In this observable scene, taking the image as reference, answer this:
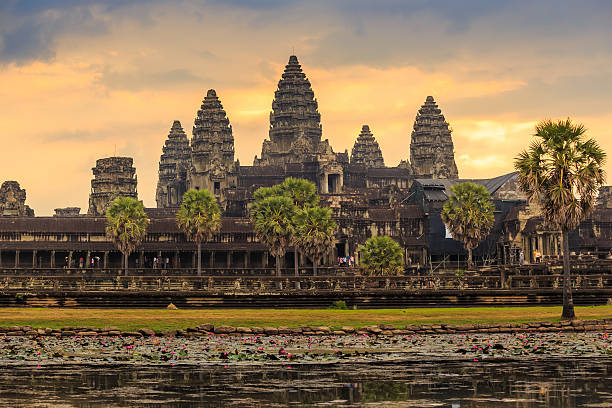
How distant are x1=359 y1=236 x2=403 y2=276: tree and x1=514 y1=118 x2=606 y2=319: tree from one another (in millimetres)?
37737

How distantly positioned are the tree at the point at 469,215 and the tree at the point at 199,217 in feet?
79.5

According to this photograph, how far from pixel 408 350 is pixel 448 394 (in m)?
9.90

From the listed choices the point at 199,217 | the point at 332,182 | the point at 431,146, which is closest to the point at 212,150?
the point at 332,182

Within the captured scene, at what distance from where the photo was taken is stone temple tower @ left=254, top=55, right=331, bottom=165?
179m

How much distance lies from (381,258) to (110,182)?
9186 centimetres

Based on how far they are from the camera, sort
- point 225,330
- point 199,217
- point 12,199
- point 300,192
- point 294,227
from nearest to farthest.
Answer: point 225,330 → point 294,227 → point 300,192 → point 199,217 → point 12,199

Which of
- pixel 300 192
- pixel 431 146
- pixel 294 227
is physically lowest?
pixel 294 227

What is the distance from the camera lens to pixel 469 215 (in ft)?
321

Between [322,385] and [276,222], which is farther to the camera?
[276,222]

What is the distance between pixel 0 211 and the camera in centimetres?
14412

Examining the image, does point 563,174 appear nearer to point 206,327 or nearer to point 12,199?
point 206,327

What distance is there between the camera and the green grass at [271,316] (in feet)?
133

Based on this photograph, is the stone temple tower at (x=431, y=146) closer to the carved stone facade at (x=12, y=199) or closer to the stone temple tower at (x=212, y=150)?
the stone temple tower at (x=212, y=150)

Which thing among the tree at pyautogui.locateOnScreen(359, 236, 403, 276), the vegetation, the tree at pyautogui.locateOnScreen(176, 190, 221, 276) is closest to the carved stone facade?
the tree at pyautogui.locateOnScreen(176, 190, 221, 276)
